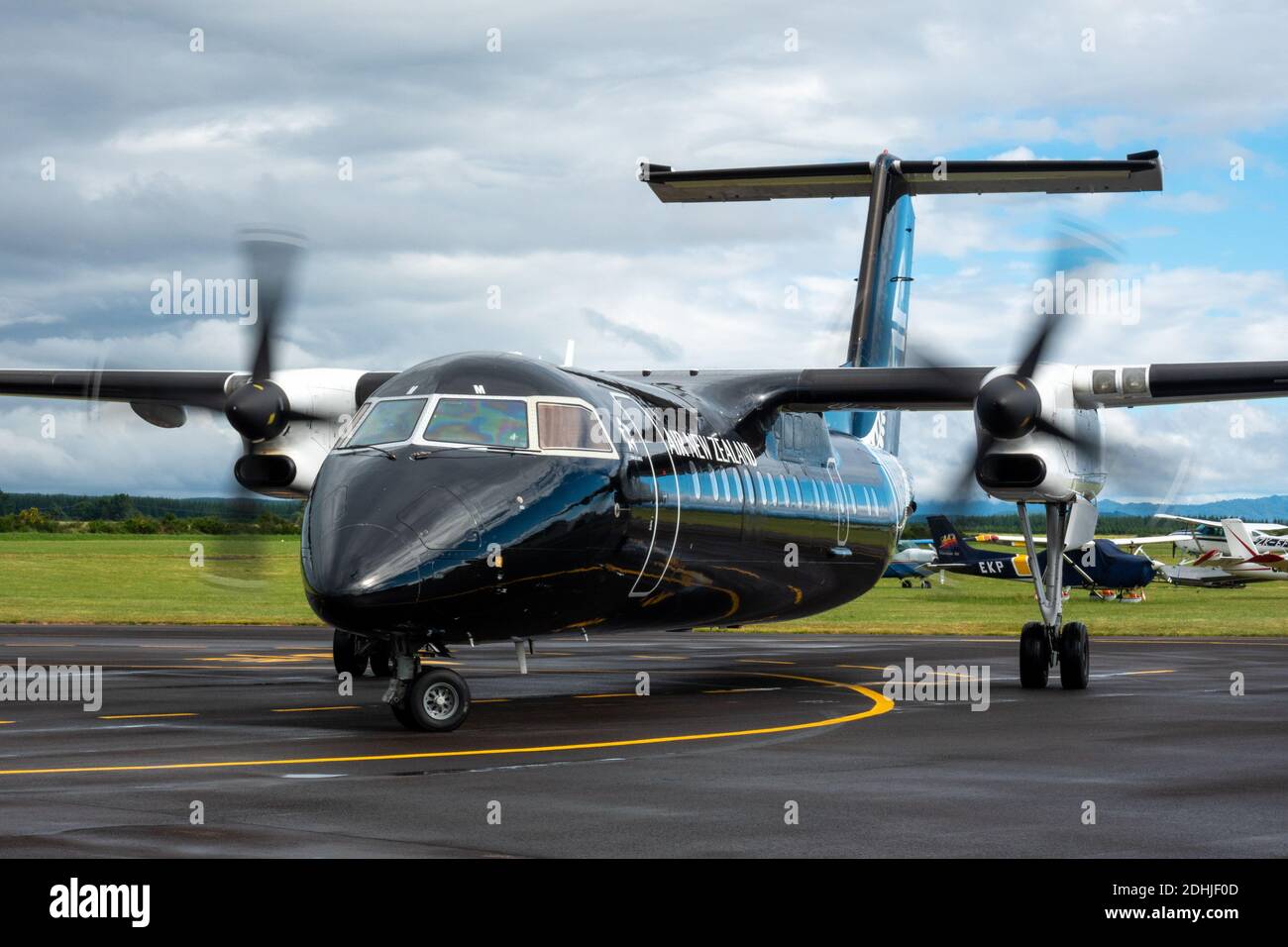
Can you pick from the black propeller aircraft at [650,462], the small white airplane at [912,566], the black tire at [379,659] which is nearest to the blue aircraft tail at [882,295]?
the black propeller aircraft at [650,462]

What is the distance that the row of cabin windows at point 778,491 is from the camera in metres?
18.0

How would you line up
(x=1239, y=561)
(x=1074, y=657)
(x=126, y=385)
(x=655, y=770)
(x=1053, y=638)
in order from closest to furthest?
(x=655, y=770), (x=1074, y=657), (x=1053, y=638), (x=126, y=385), (x=1239, y=561)

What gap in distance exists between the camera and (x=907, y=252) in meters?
28.7

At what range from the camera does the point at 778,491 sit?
2020 cm

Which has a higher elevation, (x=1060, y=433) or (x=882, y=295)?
(x=882, y=295)

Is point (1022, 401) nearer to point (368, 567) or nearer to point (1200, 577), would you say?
point (368, 567)

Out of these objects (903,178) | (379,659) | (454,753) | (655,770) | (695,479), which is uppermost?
(903,178)

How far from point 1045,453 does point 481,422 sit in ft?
26.5

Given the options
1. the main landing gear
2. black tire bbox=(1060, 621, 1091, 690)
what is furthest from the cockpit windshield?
black tire bbox=(1060, 621, 1091, 690)

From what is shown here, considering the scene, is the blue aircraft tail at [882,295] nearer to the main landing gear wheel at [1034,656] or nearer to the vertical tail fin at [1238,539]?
the main landing gear wheel at [1034,656]

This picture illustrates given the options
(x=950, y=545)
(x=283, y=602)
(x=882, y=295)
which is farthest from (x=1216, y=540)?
(x=882, y=295)

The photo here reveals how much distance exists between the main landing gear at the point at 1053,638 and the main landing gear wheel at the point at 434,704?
29.6ft

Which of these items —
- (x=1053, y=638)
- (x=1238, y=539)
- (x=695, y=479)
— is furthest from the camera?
A: (x=1238, y=539)
